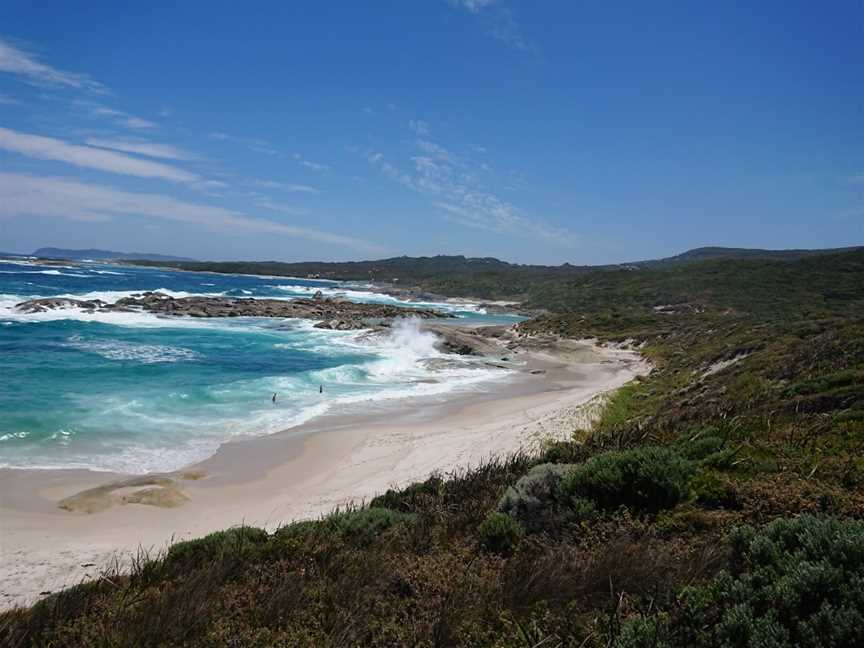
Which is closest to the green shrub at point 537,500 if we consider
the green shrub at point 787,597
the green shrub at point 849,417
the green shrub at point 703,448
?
the green shrub at point 703,448

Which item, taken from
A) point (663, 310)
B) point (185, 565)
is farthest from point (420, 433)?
point (663, 310)

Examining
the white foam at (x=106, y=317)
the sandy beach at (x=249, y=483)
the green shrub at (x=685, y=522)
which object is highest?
the green shrub at (x=685, y=522)

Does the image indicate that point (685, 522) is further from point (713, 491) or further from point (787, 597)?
point (787, 597)

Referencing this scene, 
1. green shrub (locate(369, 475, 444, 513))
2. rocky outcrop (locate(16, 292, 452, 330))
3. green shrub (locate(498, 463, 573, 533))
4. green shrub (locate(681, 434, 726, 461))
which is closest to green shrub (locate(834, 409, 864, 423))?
green shrub (locate(681, 434, 726, 461))

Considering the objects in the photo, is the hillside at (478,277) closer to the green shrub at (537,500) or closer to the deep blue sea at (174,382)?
the deep blue sea at (174,382)

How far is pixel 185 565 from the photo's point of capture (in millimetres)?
5957

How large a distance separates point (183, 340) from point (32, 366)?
12440 millimetres

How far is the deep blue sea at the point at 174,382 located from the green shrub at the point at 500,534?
40.2 feet

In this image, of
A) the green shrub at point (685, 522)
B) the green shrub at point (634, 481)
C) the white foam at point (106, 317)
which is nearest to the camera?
the green shrub at point (685, 522)

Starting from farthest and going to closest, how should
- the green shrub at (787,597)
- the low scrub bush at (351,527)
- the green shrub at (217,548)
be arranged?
the low scrub bush at (351,527) < the green shrub at (217,548) < the green shrub at (787,597)

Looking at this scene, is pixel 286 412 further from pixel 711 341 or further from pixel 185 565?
pixel 711 341

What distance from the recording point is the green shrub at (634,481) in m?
5.64

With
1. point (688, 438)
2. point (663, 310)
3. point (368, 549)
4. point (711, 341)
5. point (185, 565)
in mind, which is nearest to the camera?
point (368, 549)

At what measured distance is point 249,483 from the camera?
45.0 ft
